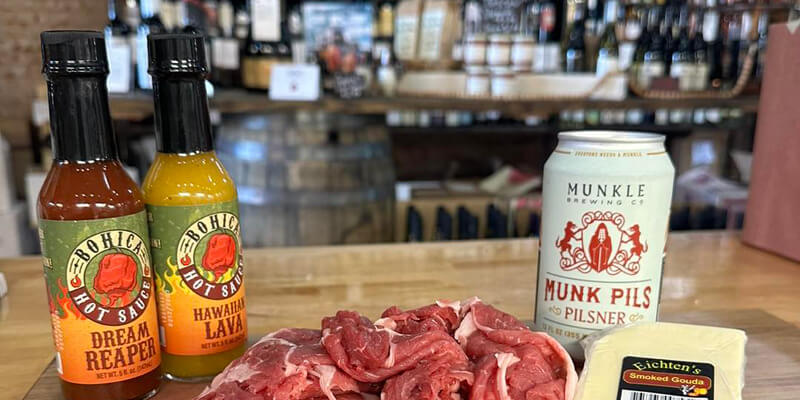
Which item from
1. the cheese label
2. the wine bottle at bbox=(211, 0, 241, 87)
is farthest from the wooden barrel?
the cheese label

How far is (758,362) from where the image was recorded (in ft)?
2.49

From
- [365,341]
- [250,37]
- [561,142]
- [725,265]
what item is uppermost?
[250,37]

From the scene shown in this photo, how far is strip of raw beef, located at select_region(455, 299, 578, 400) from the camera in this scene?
1.83 feet

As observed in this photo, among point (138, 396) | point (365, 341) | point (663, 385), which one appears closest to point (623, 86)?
point (663, 385)

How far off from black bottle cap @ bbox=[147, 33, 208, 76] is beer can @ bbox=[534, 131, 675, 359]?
424 mm

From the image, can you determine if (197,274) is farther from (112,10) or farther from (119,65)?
(112,10)

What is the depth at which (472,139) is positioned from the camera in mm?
3205

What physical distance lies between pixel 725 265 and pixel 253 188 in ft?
4.01

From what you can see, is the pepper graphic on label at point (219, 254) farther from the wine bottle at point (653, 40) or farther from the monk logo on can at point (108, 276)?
the wine bottle at point (653, 40)

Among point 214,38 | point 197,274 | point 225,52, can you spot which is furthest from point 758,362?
point 214,38

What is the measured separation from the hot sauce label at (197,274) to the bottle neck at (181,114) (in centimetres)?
7

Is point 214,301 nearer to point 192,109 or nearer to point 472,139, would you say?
point 192,109

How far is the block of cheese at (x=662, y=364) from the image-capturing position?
0.59 metres

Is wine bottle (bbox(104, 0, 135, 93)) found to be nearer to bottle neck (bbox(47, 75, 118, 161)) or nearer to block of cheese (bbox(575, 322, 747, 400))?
bottle neck (bbox(47, 75, 118, 161))
